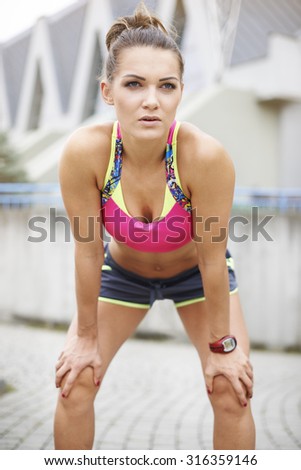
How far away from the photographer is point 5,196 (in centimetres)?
805

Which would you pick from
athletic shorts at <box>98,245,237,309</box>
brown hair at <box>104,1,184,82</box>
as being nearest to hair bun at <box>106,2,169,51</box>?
brown hair at <box>104,1,184,82</box>

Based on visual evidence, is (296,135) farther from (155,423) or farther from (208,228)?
(208,228)

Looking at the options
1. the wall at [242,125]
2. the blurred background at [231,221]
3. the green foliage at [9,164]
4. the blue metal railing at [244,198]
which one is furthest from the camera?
the wall at [242,125]

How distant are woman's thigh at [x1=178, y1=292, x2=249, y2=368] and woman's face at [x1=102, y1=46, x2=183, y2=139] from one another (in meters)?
0.85

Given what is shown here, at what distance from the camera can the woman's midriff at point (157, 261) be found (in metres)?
2.49

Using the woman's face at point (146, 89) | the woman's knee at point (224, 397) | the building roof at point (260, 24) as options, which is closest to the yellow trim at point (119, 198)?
the woman's face at point (146, 89)

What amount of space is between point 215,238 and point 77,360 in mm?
753

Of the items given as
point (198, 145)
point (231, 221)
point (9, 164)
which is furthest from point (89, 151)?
point (9, 164)

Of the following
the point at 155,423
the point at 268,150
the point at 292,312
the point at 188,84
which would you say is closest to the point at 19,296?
the point at 292,312

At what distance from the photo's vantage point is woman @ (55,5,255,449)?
2068 millimetres

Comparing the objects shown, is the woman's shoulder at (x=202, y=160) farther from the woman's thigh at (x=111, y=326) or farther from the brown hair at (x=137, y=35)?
the woman's thigh at (x=111, y=326)

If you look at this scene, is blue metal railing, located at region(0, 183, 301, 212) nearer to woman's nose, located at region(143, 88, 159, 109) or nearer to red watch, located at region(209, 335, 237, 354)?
red watch, located at region(209, 335, 237, 354)

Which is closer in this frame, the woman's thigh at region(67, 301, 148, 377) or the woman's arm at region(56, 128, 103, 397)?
the woman's arm at region(56, 128, 103, 397)

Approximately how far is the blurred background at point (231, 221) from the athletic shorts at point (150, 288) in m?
0.99
